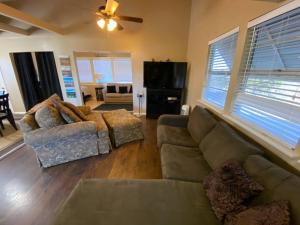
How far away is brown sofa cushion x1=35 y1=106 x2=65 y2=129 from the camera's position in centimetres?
219

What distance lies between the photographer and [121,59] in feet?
23.4

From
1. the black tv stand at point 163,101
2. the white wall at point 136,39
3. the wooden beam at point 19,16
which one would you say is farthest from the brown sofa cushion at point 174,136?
the wooden beam at point 19,16

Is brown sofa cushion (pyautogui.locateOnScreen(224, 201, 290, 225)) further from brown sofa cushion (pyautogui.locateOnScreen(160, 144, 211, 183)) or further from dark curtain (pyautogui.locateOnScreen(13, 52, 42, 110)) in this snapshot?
dark curtain (pyautogui.locateOnScreen(13, 52, 42, 110))

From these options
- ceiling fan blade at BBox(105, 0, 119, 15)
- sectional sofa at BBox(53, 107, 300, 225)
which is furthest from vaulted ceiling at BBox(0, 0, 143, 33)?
sectional sofa at BBox(53, 107, 300, 225)

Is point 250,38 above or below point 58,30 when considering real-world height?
below

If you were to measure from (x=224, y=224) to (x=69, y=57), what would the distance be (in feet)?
16.6

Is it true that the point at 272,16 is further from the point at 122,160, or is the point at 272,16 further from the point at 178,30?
the point at 178,30

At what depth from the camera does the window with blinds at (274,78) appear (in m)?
1.25

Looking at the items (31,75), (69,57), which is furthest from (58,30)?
(31,75)

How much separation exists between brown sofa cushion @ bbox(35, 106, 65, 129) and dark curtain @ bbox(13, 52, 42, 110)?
3.88 meters

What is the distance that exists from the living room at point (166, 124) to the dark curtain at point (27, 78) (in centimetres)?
6

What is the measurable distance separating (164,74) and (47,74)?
4288 mm

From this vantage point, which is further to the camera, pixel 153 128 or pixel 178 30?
pixel 178 30

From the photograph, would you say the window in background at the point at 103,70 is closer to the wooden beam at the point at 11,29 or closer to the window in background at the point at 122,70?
the window in background at the point at 122,70
